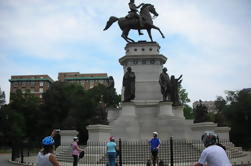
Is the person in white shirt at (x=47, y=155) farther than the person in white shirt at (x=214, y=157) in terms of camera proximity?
Yes

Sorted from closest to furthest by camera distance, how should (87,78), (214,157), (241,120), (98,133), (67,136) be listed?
1. (214,157)
2. (98,133)
3. (67,136)
4. (241,120)
5. (87,78)

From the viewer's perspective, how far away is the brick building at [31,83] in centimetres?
12081

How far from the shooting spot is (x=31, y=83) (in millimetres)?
121688

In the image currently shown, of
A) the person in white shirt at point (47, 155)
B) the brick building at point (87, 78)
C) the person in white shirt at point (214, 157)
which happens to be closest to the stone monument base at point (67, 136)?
the person in white shirt at point (47, 155)

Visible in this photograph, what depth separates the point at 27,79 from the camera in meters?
122

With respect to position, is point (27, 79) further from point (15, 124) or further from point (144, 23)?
point (144, 23)

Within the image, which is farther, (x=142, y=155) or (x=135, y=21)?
(x=135, y=21)

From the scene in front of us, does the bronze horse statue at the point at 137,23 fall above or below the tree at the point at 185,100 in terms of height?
above

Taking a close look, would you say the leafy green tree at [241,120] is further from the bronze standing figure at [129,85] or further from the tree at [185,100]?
the bronze standing figure at [129,85]

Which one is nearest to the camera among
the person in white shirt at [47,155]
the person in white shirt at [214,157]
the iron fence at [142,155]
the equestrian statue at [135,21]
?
the person in white shirt at [214,157]

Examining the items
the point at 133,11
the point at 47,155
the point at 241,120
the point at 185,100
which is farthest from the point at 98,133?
the point at 185,100

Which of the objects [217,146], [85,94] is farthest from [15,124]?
[217,146]

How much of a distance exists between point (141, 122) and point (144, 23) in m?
9.47

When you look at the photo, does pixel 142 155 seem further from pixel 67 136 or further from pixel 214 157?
pixel 214 157
